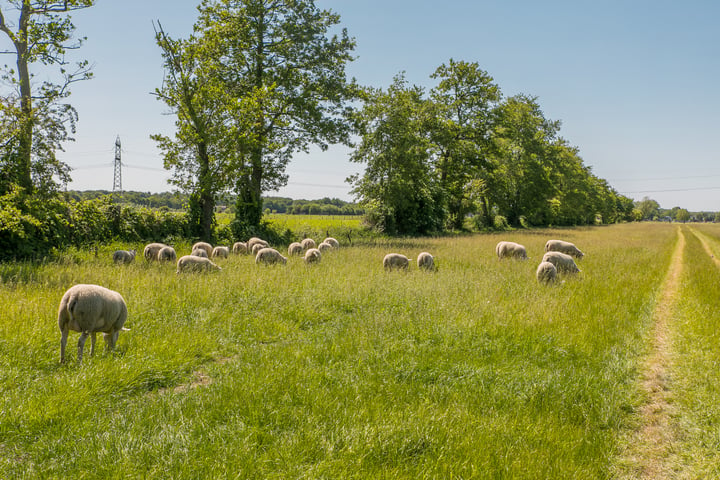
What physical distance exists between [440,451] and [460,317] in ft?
14.7

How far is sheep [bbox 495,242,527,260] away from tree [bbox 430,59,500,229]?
2011cm

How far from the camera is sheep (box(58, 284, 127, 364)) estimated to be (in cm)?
521

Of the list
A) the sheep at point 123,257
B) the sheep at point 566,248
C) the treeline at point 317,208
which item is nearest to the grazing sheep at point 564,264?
the sheep at point 566,248

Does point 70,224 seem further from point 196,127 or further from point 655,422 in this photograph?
point 655,422

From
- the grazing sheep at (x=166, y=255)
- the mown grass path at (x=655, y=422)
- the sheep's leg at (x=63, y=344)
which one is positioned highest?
the grazing sheep at (x=166, y=255)

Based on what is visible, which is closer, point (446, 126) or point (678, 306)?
point (678, 306)

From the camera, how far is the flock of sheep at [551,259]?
11.8m

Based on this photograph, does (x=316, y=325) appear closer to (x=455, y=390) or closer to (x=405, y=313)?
(x=405, y=313)

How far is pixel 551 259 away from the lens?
1374 centimetres

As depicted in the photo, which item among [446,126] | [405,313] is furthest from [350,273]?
[446,126]

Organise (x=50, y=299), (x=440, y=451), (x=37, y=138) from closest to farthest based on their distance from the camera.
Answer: (x=440, y=451)
(x=50, y=299)
(x=37, y=138)

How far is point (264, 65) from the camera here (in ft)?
84.2

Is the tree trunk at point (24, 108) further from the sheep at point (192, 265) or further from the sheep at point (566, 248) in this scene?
the sheep at point (566, 248)

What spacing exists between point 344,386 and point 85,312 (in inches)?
149
